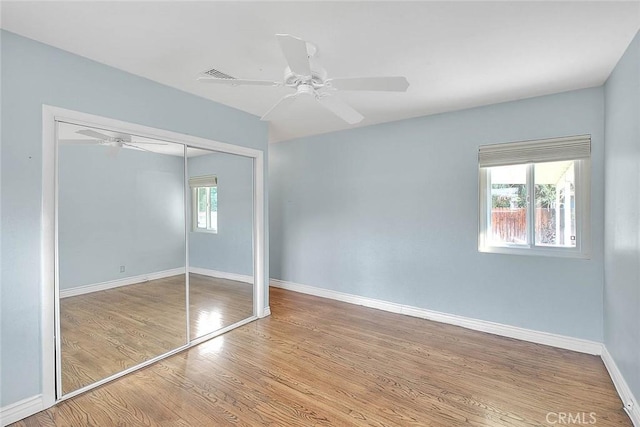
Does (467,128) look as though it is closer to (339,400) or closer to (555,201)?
(555,201)

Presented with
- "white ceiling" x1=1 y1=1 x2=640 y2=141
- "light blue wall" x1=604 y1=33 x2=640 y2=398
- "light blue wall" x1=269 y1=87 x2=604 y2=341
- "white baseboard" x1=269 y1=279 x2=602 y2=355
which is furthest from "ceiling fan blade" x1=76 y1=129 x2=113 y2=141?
"light blue wall" x1=604 y1=33 x2=640 y2=398

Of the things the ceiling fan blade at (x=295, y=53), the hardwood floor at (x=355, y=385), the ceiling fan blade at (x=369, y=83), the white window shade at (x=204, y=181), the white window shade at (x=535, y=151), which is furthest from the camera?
the white window shade at (x=204, y=181)

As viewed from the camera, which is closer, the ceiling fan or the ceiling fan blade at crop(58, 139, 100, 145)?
the ceiling fan

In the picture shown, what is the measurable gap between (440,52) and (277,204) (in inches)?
146

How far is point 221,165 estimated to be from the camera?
351 centimetres

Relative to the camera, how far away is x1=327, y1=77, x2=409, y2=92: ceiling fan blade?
6.26 feet

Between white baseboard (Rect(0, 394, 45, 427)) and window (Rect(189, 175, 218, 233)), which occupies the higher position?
window (Rect(189, 175, 218, 233))

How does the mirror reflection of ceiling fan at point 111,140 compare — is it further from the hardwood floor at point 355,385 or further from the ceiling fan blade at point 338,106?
the hardwood floor at point 355,385

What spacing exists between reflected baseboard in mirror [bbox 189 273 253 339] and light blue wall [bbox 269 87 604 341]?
1.41 meters

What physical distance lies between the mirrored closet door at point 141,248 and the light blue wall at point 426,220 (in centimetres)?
136

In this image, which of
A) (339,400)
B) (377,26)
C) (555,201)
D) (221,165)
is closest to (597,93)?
(555,201)

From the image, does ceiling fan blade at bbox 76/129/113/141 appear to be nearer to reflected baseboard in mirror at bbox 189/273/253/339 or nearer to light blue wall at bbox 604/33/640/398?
reflected baseboard in mirror at bbox 189/273/253/339

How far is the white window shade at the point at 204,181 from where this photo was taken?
3.22 metres
